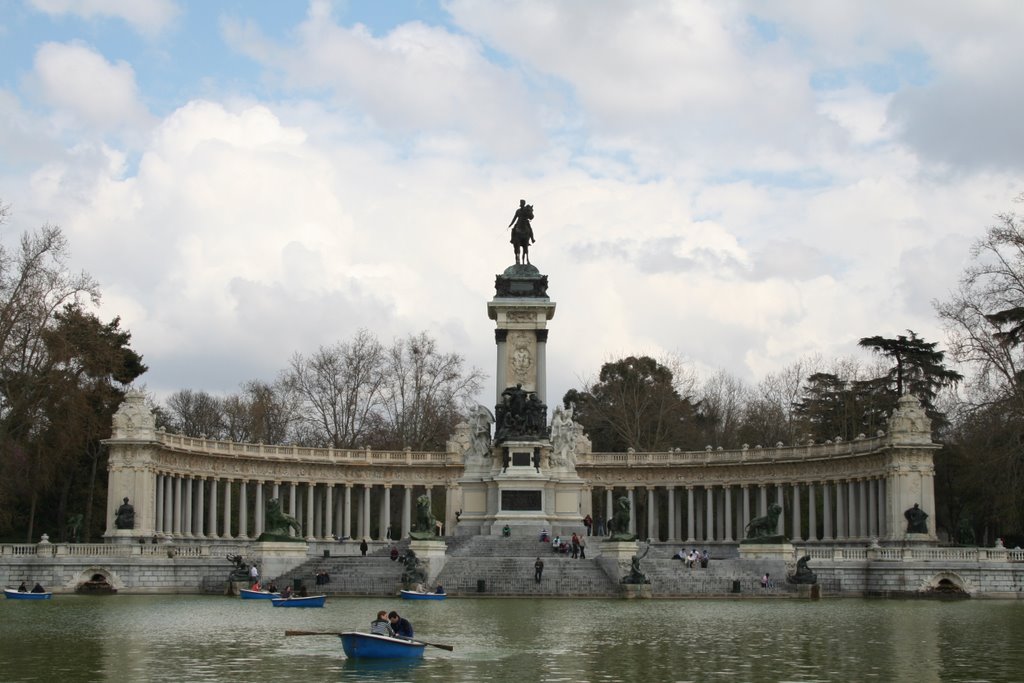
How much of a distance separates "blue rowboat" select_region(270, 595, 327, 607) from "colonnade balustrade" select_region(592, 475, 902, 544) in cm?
3025

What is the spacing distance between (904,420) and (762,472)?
11207mm

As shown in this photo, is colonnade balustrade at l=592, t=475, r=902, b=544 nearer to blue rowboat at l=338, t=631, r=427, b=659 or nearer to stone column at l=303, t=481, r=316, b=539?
stone column at l=303, t=481, r=316, b=539

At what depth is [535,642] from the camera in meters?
28.5

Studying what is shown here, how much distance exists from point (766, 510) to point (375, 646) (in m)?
52.5

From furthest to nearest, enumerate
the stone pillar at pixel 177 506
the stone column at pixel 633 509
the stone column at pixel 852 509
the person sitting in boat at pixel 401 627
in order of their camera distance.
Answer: the stone column at pixel 633 509 → the stone column at pixel 852 509 → the stone pillar at pixel 177 506 → the person sitting in boat at pixel 401 627

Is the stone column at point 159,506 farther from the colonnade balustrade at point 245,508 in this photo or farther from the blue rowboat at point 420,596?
the blue rowboat at point 420,596

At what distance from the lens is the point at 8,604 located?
4269 cm

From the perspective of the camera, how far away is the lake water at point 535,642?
22.9m

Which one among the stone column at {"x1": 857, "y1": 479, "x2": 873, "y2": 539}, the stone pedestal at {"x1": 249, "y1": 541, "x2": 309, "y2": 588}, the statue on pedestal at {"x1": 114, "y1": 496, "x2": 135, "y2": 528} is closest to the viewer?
the stone pedestal at {"x1": 249, "y1": 541, "x2": 309, "y2": 588}

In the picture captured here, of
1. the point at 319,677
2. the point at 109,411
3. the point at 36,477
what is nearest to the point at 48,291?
the point at 36,477

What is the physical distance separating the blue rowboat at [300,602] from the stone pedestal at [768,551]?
18.7 metres

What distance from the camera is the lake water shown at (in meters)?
22.9

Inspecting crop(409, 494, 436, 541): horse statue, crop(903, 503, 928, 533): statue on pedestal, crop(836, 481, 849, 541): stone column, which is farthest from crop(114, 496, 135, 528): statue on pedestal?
crop(903, 503, 928, 533): statue on pedestal

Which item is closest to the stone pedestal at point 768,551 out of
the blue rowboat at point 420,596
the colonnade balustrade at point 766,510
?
A: the colonnade balustrade at point 766,510
